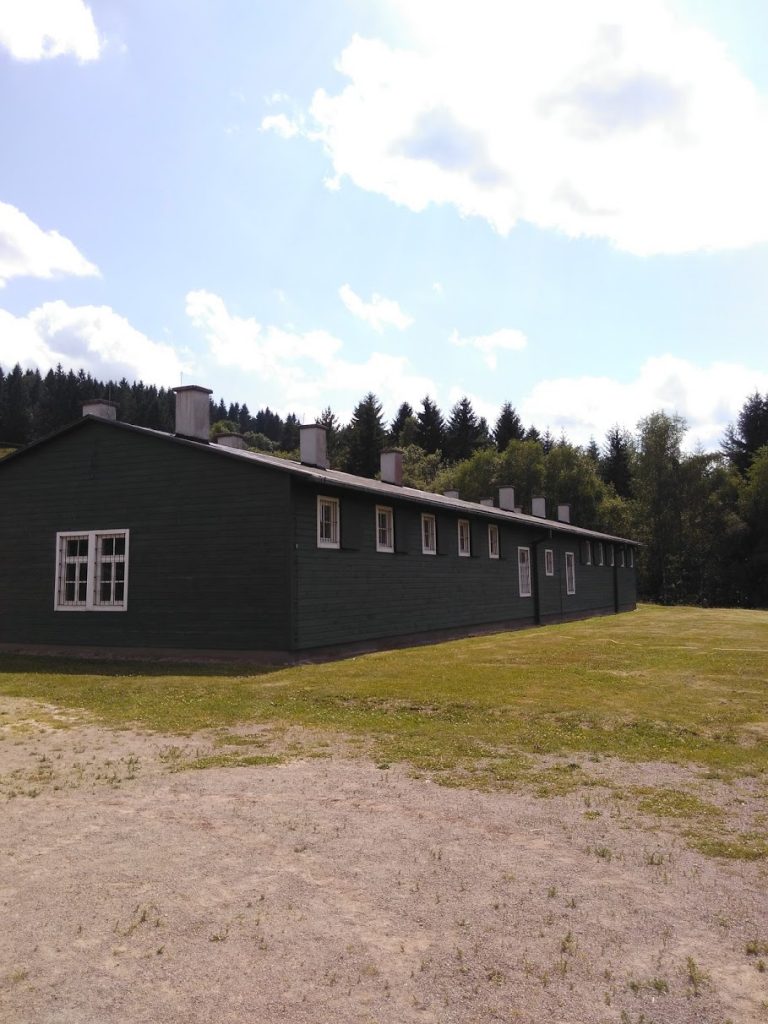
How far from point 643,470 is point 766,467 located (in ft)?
26.9

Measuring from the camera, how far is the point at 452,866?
4.80 metres

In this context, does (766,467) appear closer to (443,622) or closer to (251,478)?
(443,622)

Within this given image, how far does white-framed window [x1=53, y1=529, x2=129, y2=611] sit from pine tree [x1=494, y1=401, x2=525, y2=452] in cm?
6658

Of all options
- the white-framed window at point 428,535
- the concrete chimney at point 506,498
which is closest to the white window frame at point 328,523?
the white-framed window at point 428,535

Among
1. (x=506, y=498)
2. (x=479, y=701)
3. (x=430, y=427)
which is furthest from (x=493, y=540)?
(x=430, y=427)

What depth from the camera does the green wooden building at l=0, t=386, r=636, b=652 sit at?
52.5 feet

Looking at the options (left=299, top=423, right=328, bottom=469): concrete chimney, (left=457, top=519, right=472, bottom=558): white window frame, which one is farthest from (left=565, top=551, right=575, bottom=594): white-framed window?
(left=299, top=423, right=328, bottom=469): concrete chimney

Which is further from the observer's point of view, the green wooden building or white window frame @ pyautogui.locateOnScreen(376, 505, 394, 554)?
white window frame @ pyautogui.locateOnScreen(376, 505, 394, 554)

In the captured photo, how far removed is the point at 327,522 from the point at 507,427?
222 feet

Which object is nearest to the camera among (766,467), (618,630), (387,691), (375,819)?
(375,819)

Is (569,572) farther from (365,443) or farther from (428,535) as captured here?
(365,443)

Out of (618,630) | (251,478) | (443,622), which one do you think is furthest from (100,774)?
(618,630)

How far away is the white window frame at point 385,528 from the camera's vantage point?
19.3 m

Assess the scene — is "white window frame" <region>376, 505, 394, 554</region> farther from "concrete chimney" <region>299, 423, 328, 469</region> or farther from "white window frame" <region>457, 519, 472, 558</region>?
"white window frame" <region>457, 519, 472, 558</region>
